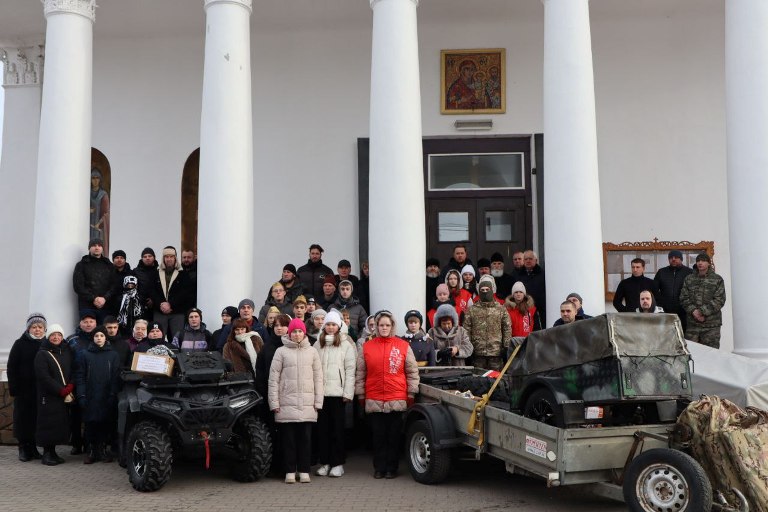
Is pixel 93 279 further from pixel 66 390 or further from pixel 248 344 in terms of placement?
pixel 248 344

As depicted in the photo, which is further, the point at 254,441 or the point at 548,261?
the point at 548,261

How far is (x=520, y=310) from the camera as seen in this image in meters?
11.7

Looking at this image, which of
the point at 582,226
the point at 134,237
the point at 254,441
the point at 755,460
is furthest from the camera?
the point at 134,237

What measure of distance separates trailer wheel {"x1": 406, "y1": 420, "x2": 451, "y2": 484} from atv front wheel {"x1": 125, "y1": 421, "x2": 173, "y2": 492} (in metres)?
2.53

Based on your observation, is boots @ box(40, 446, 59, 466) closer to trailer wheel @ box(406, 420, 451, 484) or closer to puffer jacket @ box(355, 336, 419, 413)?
puffer jacket @ box(355, 336, 419, 413)

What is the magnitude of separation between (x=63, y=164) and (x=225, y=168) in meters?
2.63

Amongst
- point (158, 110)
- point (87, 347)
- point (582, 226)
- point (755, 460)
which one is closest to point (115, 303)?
point (87, 347)

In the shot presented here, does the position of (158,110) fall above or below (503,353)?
above

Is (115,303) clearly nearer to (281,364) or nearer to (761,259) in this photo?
(281,364)

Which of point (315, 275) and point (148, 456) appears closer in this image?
point (148, 456)

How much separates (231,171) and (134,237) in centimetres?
510

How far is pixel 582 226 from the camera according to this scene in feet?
38.1

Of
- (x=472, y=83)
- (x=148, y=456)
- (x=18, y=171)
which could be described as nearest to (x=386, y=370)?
(x=148, y=456)

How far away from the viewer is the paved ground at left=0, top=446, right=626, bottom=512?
7910 millimetres
